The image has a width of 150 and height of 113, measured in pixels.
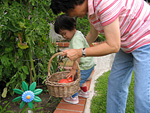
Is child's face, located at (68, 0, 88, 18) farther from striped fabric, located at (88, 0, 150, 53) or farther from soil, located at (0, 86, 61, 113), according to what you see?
soil, located at (0, 86, 61, 113)

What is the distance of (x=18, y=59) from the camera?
180 centimetres

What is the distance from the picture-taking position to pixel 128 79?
60.6 inches

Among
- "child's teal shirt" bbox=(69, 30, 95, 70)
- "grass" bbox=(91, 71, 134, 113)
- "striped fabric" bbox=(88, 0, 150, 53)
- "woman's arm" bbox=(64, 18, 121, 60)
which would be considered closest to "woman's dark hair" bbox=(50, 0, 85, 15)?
"striped fabric" bbox=(88, 0, 150, 53)

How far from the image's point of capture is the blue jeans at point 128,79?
1.11 meters

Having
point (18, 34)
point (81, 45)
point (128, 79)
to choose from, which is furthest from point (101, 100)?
point (18, 34)

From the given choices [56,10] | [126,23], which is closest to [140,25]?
[126,23]

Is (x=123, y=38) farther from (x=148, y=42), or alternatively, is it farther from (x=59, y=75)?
(x=59, y=75)

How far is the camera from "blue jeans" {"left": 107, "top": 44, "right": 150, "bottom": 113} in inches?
43.7

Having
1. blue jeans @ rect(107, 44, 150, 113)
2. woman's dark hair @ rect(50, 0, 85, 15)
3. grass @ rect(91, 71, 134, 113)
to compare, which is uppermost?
woman's dark hair @ rect(50, 0, 85, 15)

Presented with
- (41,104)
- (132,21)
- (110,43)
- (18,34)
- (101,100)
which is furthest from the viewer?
(101,100)

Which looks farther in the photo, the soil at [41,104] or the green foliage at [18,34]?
the soil at [41,104]

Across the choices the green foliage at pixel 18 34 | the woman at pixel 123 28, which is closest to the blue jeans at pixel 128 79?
the woman at pixel 123 28

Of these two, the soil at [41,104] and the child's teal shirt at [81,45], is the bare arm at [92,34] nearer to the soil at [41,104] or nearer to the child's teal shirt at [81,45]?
the child's teal shirt at [81,45]

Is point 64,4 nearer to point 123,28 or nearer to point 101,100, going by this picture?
point 123,28
